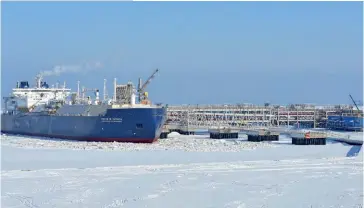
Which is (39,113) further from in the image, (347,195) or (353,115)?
(347,195)

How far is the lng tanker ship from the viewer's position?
33969mm

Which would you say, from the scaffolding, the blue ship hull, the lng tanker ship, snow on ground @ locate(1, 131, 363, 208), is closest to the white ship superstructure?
the lng tanker ship

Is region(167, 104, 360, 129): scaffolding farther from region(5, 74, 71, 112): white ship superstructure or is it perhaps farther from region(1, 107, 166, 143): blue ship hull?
region(1, 107, 166, 143): blue ship hull

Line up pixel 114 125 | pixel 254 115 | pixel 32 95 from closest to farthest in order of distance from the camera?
pixel 114 125 → pixel 32 95 → pixel 254 115

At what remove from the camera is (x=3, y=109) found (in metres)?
54.0

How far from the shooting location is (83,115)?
37.2 m

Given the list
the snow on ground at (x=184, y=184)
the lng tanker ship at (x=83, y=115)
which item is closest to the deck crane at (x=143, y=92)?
the lng tanker ship at (x=83, y=115)

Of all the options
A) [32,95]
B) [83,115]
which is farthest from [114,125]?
[32,95]

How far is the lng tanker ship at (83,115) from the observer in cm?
3397

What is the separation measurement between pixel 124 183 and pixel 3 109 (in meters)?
42.2

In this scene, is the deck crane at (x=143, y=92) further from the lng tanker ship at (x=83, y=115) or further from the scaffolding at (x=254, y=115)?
the scaffolding at (x=254, y=115)

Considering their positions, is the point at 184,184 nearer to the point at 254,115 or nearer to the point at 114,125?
the point at 114,125

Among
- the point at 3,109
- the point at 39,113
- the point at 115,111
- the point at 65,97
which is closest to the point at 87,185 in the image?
the point at 115,111

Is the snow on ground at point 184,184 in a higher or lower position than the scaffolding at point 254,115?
lower
